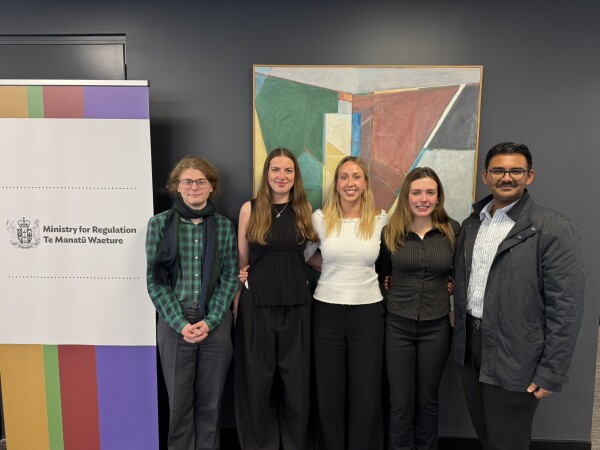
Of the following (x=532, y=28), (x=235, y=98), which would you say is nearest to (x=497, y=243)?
(x=532, y=28)

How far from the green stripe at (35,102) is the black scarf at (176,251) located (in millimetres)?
802

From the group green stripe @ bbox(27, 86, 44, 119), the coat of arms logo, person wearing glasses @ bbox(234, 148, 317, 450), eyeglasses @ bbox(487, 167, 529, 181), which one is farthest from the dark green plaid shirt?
eyeglasses @ bbox(487, 167, 529, 181)

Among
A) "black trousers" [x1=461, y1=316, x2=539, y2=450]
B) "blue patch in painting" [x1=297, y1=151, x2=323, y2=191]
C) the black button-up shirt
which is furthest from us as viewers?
"blue patch in painting" [x1=297, y1=151, x2=323, y2=191]

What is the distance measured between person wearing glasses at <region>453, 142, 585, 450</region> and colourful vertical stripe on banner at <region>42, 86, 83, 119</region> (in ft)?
6.35

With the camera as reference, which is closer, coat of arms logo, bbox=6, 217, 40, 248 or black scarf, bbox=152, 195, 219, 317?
black scarf, bbox=152, 195, 219, 317

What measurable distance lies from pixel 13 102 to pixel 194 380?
1.64 metres

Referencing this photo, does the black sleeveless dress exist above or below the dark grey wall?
below

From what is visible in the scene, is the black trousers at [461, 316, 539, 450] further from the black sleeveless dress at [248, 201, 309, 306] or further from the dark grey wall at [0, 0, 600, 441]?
the dark grey wall at [0, 0, 600, 441]

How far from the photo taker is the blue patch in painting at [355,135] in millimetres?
2168

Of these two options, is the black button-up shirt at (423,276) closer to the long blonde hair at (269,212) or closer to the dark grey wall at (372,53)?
the long blonde hair at (269,212)


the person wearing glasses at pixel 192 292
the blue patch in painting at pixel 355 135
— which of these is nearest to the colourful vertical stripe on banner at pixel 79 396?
the person wearing glasses at pixel 192 292

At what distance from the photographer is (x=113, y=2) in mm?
2156

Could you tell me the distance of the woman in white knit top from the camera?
6.25ft

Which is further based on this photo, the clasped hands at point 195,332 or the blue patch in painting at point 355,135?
the blue patch in painting at point 355,135
